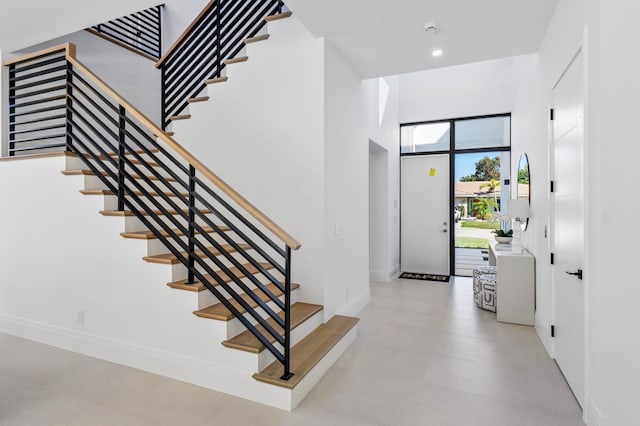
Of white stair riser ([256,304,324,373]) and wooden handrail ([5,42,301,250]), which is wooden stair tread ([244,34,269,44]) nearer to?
wooden handrail ([5,42,301,250])

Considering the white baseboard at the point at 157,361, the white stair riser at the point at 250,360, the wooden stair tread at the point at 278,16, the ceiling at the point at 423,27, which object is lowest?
the white baseboard at the point at 157,361

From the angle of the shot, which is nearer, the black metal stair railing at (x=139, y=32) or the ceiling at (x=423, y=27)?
the ceiling at (x=423, y=27)

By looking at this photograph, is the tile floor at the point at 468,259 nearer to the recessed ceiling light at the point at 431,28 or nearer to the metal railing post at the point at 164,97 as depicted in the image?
the recessed ceiling light at the point at 431,28

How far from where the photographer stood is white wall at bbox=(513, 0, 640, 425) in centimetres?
176

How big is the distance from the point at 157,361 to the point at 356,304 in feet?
7.37

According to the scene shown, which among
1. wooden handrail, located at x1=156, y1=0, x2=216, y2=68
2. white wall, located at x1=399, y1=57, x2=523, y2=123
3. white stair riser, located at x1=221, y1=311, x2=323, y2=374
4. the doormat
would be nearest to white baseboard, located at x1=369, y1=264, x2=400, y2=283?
the doormat

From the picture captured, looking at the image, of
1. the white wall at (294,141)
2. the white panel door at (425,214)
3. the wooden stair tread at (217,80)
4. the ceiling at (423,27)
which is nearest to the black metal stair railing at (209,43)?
the wooden stair tread at (217,80)

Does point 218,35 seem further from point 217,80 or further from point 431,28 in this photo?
point 431,28

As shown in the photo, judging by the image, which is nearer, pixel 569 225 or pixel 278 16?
pixel 569 225

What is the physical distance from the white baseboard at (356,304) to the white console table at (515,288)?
1523 millimetres

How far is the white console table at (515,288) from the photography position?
12.3 ft

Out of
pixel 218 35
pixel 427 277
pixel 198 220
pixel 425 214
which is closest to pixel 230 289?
pixel 198 220

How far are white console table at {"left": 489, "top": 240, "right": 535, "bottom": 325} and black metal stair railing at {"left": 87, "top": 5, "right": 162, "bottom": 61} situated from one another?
18.9 ft

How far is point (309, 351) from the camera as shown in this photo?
107 inches
